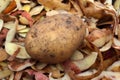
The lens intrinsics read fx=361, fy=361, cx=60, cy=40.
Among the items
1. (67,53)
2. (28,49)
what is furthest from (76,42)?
(28,49)

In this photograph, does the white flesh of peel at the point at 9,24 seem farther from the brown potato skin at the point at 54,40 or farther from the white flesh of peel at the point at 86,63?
the white flesh of peel at the point at 86,63

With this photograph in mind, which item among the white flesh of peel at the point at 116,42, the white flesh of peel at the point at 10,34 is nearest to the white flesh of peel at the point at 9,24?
the white flesh of peel at the point at 10,34

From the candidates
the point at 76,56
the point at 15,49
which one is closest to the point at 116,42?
the point at 76,56

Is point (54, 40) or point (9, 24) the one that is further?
point (9, 24)

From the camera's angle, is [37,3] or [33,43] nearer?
[33,43]

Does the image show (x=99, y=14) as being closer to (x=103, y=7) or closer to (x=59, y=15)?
(x=103, y=7)

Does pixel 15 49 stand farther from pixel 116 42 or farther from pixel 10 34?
pixel 116 42

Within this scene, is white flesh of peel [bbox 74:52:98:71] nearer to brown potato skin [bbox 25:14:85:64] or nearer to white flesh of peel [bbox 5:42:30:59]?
brown potato skin [bbox 25:14:85:64]

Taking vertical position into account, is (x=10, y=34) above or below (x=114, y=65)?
above
